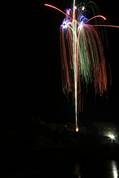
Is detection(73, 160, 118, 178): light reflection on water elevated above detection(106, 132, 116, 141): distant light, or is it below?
below

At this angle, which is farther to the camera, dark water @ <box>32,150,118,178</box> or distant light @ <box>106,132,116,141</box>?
distant light @ <box>106,132,116,141</box>

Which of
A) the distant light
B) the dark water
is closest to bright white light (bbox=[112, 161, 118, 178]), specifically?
the dark water

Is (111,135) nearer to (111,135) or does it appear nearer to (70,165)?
(111,135)

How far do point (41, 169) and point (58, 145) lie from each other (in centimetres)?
727

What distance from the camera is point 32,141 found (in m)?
27.8

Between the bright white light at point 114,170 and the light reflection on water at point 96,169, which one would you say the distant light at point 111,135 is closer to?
the light reflection on water at point 96,169

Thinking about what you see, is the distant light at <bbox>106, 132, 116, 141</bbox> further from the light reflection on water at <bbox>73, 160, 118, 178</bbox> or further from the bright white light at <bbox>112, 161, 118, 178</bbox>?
the bright white light at <bbox>112, 161, 118, 178</bbox>

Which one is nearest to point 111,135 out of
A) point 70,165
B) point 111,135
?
point 111,135

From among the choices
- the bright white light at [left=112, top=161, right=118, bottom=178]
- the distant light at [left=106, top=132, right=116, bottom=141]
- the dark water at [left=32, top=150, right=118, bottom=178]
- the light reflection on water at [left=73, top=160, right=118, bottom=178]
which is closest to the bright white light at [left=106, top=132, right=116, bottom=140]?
the distant light at [left=106, top=132, right=116, bottom=141]

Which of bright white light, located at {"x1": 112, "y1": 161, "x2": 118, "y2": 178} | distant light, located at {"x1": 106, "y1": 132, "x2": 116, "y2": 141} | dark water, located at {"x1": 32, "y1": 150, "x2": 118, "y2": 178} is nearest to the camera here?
dark water, located at {"x1": 32, "y1": 150, "x2": 118, "y2": 178}

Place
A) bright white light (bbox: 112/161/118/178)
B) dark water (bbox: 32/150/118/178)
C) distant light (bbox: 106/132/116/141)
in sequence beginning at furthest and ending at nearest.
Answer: distant light (bbox: 106/132/116/141) → bright white light (bbox: 112/161/118/178) → dark water (bbox: 32/150/118/178)

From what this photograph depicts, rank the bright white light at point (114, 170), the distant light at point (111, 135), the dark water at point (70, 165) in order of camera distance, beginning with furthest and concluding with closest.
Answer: the distant light at point (111, 135)
the bright white light at point (114, 170)
the dark water at point (70, 165)

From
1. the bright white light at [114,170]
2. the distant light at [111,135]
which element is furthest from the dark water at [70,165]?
the distant light at [111,135]

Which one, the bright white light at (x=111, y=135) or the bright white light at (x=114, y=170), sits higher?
the bright white light at (x=111, y=135)
